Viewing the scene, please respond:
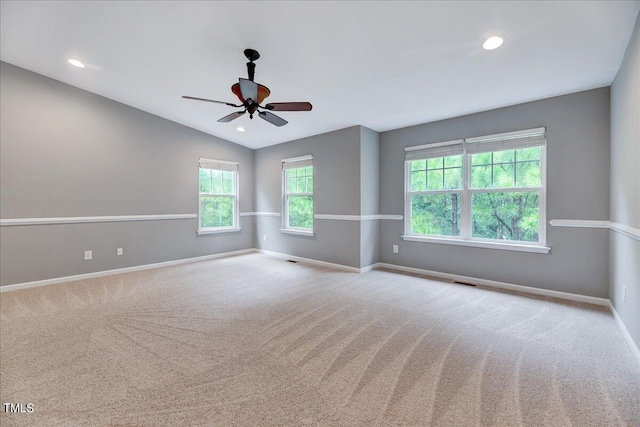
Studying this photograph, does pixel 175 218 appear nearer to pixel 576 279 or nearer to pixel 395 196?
pixel 395 196

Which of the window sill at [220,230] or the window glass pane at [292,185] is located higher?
the window glass pane at [292,185]

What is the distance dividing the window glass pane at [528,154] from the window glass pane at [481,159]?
334 mm

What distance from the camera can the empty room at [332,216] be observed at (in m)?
1.71

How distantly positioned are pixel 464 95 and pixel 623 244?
2.16m

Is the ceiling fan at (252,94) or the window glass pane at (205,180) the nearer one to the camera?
the ceiling fan at (252,94)

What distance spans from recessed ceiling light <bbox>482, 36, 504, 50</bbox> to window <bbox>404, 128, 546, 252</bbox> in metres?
1.52

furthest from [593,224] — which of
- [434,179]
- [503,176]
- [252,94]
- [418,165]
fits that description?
[252,94]

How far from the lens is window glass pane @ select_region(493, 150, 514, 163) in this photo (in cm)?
362

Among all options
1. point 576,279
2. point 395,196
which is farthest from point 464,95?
point 576,279

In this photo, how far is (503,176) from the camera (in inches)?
144

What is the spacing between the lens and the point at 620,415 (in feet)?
4.81

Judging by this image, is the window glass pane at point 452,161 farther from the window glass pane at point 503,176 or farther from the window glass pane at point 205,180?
the window glass pane at point 205,180

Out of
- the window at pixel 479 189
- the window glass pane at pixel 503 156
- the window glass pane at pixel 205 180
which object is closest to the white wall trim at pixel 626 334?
the window at pixel 479 189

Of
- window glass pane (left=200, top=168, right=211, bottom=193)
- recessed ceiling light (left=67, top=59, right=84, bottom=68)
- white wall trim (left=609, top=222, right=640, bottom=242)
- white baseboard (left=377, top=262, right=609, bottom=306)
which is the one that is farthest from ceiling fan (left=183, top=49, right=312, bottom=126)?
white baseboard (left=377, top=262, right=609, bottom=306)
